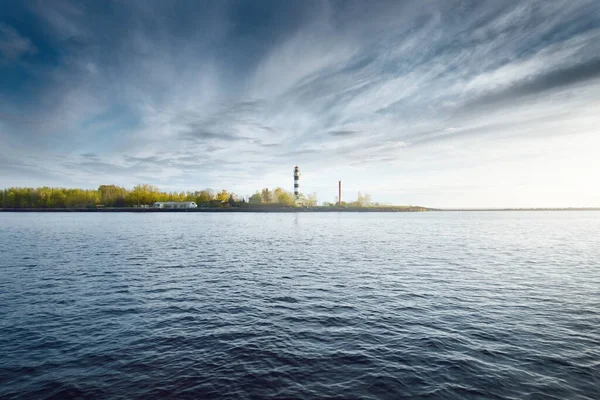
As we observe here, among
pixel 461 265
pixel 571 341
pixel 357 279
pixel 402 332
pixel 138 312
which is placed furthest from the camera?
pixel 461 265

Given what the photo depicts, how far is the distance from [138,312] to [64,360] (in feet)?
22.6

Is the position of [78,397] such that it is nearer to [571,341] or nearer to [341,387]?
[341,387]

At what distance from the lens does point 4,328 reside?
1858 centimetres

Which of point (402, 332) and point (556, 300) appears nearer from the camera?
point (402, 332)

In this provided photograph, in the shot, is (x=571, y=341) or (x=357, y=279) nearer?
(x=571, y=341)

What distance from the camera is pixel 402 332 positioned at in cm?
1814

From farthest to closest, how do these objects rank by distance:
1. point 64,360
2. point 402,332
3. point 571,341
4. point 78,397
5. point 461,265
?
1. point 461,265
2. point 402,332
3. point 571,341
4. point 64,360
5. point 78,397

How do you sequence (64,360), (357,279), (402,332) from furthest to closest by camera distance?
(357,279)
(402,332)
(64,360)

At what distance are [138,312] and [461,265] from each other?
121 ft

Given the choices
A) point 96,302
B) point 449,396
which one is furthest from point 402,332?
point 96,302

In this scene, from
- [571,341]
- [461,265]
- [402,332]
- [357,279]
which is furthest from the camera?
[461,265]

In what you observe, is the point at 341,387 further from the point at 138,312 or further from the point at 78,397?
the point at 138,312

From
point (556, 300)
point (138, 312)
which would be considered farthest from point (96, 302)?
point (556, 300)

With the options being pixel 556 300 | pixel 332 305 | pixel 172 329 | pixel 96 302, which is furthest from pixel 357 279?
pixel 96 302
